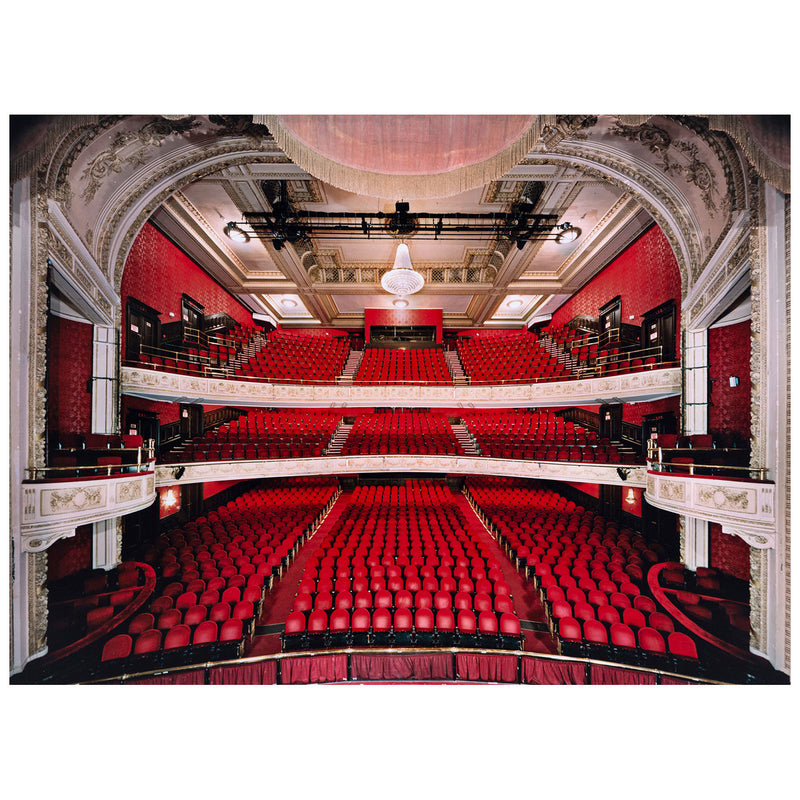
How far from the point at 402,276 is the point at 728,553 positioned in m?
4.44

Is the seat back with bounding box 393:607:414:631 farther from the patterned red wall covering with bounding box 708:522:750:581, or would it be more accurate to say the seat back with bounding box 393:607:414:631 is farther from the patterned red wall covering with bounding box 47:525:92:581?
the patterned red wall covering with bounding box 47:525:92:581

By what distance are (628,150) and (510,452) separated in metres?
4.32

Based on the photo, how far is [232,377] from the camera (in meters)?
5.38

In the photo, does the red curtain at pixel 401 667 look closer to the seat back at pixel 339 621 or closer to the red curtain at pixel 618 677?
the seat back at pixel 339 621

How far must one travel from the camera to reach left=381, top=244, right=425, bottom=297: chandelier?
3666 mm

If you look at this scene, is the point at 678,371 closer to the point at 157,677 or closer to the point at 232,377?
the point at 157,677

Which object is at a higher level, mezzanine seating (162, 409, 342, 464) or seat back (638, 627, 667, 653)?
mezzanine seating (162, 409, 342, 464)

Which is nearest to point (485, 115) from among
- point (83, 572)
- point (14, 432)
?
point (14, 432)

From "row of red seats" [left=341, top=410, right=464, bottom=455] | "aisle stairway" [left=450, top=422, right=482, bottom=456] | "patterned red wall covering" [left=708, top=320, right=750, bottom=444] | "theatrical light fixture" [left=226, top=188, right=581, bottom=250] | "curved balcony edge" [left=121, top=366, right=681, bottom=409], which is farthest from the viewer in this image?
"aisle stairway" [left=450, top=422, right=482, bottom=456]

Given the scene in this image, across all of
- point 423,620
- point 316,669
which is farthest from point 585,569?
point 316,669

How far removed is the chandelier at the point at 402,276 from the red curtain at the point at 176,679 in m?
4.01

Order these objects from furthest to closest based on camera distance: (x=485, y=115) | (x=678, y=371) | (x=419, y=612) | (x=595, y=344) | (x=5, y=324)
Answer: (x=595, y=344), (x=678, y=371), (x=419, y=612), (x=5, y=324), (x=485, y=115)

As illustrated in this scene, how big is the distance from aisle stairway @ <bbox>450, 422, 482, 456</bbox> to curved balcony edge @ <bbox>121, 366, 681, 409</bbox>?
990mm

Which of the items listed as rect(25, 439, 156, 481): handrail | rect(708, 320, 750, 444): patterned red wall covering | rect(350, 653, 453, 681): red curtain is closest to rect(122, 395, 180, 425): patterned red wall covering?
rect(25, 439, 156, 481): handrail
